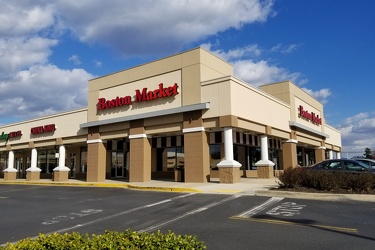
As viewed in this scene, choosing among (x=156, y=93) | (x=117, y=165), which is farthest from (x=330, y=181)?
(x=117, y=165)

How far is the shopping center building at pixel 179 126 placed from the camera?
21.2 meters

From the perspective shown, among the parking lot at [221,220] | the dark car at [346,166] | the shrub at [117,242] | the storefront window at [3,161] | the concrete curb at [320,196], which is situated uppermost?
the storefront window at [3,161]

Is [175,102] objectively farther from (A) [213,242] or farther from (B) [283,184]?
(A) [213,242]

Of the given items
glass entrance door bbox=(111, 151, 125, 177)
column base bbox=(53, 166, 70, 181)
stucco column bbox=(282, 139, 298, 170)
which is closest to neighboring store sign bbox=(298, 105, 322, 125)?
stucco column bbox=(282, 139, 298, 170)

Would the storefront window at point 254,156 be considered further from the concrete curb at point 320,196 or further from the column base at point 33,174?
the column base at point 33,174

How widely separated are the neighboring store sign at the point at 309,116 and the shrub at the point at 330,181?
17.1 metres

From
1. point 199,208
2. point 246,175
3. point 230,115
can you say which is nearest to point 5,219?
point 199,208

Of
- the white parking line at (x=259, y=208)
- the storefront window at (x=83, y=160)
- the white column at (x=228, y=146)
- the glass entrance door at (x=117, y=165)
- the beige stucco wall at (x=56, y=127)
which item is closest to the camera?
the white parking line at (x=259, y=208)

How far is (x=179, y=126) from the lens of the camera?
74.1 feet

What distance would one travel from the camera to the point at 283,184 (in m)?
16.1

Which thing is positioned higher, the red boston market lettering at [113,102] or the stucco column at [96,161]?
the red boston market lettering at [113,102]

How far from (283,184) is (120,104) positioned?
1429cm

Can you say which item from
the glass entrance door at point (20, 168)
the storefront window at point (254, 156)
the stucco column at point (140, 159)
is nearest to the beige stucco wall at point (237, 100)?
the stucco column at point (140, 159)

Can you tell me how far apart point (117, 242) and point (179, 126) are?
17830 millimetres
